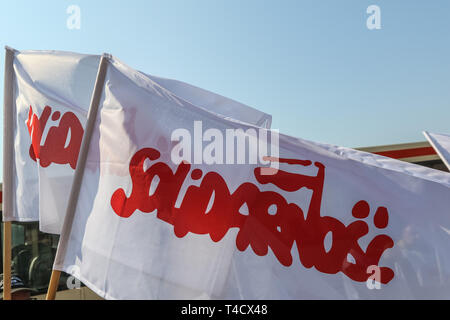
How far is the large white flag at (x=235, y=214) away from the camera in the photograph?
7.07ft

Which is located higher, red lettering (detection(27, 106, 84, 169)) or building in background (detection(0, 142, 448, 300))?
red lettering (detection(27, 106, 84, 169))

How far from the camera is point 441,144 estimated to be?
3.89 metres

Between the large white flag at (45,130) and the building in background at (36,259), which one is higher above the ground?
the large white flag at (45,130)

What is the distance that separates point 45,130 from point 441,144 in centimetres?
383

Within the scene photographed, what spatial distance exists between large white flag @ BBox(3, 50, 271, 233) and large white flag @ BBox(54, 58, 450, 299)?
107 cm

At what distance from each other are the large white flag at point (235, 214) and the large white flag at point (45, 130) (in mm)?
1068

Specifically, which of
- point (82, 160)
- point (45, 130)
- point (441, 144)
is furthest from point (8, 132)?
point (441, 144)

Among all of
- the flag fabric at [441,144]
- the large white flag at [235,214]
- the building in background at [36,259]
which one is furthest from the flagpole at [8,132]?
the flag fabric at [441,144]

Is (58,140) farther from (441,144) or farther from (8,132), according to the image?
(441,144)

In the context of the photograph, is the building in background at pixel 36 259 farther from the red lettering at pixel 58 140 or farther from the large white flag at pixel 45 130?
the red lettering at pixel 58 140

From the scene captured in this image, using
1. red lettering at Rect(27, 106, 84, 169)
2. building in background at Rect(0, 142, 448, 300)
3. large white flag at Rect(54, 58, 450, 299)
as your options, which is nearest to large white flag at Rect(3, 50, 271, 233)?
red lettering at Rect(27, 106, 84, 169)

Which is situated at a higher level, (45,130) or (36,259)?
Answer: (45,130)

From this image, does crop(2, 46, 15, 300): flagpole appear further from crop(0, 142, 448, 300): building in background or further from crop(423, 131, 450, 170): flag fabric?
crop(423, 131, 450, 170): flag fabric

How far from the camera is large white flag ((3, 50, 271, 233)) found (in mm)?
3809
